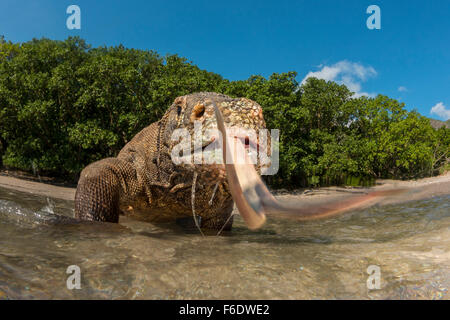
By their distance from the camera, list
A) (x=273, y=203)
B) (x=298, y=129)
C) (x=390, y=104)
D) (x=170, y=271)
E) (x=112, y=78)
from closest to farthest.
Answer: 1. (x=273, y=203)
2. (x=170, y=271)
3. (x=112, y=78)
4. (x=298, y=129)
5. (x=390, y=104)

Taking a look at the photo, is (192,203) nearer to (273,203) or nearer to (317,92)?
(273,203)

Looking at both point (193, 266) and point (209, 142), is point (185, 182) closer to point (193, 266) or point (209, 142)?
point (209, 142)

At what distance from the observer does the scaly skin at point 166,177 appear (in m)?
2.70

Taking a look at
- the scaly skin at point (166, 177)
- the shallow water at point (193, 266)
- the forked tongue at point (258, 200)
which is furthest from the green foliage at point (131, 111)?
the forked tongue at point (258, 200)

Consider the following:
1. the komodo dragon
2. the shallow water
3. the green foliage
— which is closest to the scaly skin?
the komodo dragon

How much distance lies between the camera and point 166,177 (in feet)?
11.4

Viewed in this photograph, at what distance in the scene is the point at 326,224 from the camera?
5750mm

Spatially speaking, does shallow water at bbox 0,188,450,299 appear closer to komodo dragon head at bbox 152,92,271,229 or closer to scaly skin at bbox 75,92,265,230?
scaly skin at bbox 75,92,265,230

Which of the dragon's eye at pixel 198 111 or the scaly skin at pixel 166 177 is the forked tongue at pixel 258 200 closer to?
the scaly skin at pixel 166 177

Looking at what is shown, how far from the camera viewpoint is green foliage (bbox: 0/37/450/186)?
17314 millimetres

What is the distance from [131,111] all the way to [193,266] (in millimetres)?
17352

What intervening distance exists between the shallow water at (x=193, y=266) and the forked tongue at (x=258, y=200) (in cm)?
44
